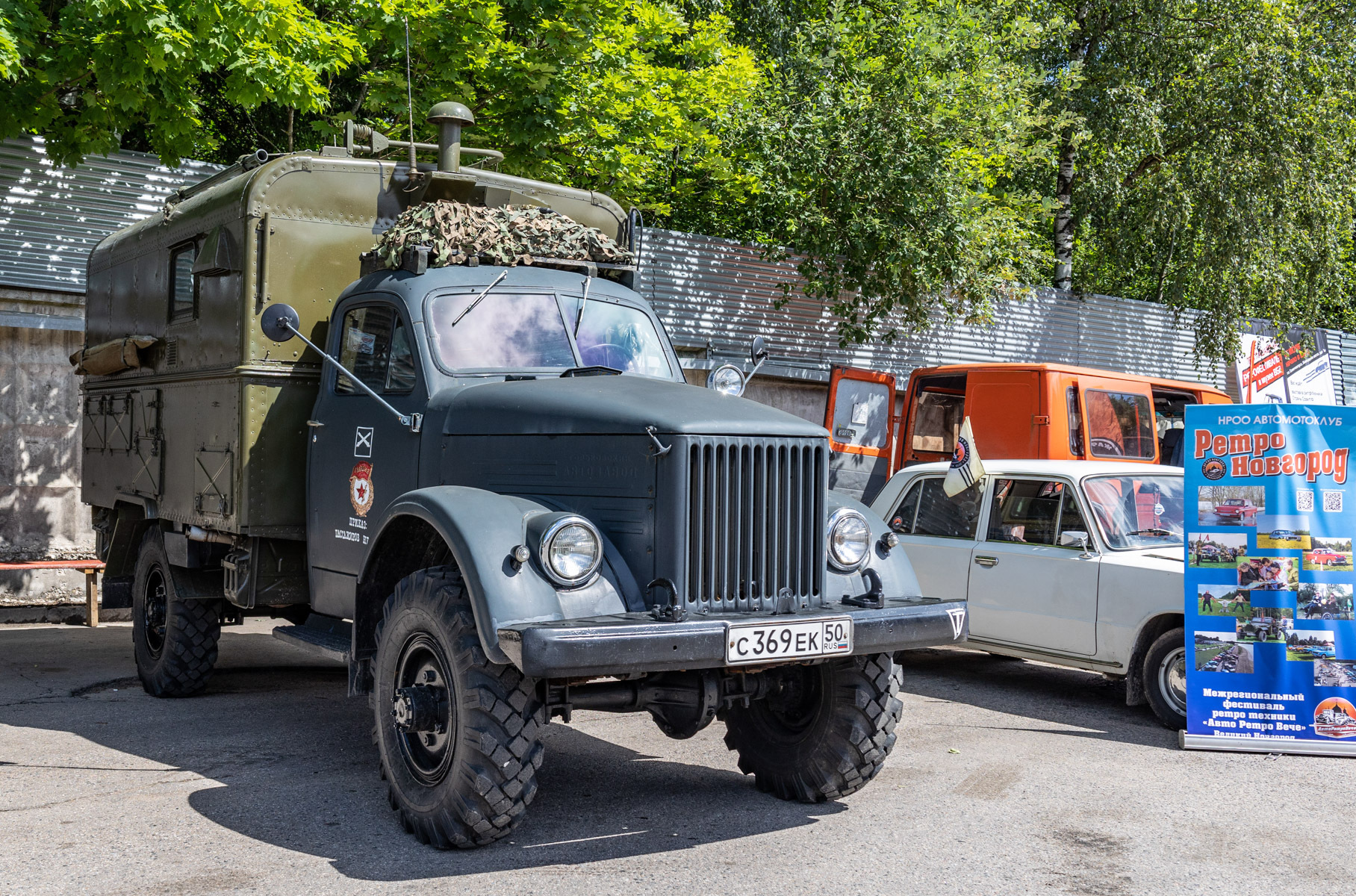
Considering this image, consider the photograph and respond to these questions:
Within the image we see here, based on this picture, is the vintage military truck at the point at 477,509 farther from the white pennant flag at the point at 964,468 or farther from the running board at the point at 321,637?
the white pennant flag at the point at 964,468

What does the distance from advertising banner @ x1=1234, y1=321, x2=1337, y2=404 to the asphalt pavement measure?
10721 millimetres

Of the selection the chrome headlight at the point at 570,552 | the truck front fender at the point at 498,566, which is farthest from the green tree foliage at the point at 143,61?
the chrome headlight at the point at 570,552

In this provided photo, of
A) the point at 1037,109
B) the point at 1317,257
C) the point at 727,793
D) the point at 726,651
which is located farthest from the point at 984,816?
the point at 1317,257

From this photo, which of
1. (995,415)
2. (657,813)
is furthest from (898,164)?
(657,813)

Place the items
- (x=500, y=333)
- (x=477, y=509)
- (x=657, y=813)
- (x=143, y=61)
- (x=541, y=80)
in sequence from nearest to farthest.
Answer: (x=477, y=509) < (x=657, y=813) < (x=500, y=333) < (x=143, y=61) < (x=541, y=80)

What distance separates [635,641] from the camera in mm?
4371

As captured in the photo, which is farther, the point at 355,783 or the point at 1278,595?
the point at 1278,595

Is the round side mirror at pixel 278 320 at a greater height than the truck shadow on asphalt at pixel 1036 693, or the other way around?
the round side mirror at pixel 278 320

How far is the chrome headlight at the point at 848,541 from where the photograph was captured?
5262 mm

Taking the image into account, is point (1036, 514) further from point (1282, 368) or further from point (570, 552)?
point (1282, 368)

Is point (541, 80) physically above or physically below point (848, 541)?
above

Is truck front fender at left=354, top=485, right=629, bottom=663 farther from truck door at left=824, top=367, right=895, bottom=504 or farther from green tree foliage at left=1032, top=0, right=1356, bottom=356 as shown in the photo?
green tree foliage at left=1032, top=0, right=1356, bottom=356

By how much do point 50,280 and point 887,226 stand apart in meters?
8.92

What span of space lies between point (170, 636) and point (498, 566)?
13.5 feet
